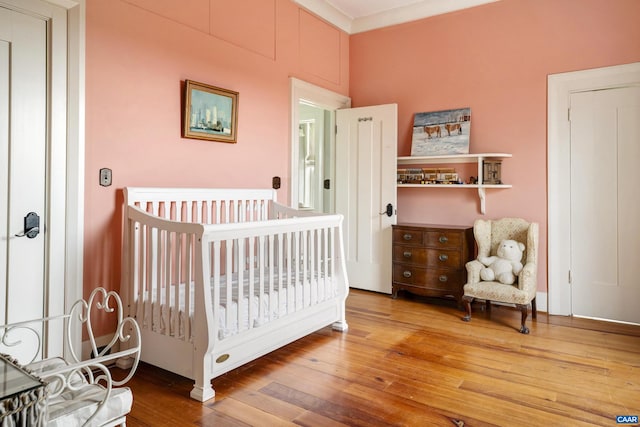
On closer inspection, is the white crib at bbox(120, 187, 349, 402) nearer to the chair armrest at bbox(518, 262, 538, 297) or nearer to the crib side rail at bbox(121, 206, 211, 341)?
the crib side rail at bbox(121, 206, 211, 341)

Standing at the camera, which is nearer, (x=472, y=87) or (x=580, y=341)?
(x=580, y=341)

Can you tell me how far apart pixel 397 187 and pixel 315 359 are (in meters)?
2.25

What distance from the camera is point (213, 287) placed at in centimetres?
252

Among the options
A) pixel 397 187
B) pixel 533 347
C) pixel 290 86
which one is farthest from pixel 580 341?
pixel 290 86

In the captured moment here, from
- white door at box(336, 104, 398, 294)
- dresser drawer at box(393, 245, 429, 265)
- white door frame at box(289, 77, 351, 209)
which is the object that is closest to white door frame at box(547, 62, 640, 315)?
dresser drawer at box(393, 245, 429, 265)

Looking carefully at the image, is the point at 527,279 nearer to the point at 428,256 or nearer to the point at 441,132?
the point at 428,256

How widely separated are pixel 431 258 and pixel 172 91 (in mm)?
2517

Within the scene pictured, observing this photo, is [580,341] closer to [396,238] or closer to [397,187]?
[396,238]

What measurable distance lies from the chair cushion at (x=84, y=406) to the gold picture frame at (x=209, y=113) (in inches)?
75.8

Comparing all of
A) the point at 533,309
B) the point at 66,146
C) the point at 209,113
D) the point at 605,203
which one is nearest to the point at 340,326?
the point at 533,309

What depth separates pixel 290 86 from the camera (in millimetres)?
3891

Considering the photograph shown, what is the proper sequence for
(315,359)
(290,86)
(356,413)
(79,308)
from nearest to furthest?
1. (356,413)
2. (79,308)
3. (315,359)
4. (290,86)

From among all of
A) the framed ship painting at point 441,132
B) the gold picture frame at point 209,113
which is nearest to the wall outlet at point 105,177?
the gold picture frame at point 209,113

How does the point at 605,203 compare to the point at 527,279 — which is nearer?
the point at 527,279
